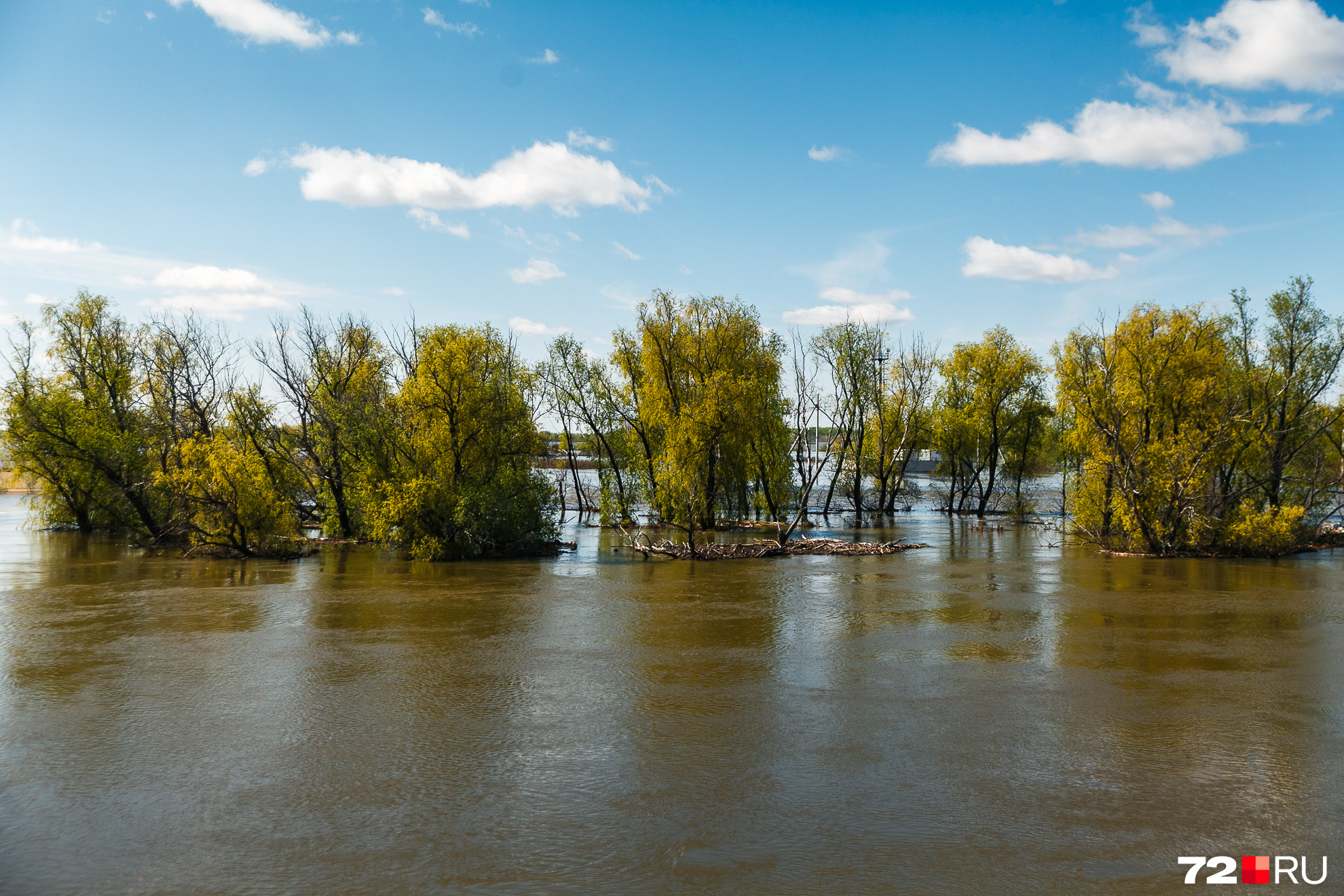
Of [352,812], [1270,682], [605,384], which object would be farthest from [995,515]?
[352,812]

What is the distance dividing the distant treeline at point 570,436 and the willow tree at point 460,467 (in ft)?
0.28

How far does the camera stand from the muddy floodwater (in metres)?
7.36

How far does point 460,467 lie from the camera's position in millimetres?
30062

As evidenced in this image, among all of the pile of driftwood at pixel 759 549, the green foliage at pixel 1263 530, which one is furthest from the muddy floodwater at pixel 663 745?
the pile of driftwood at pixel 759 549

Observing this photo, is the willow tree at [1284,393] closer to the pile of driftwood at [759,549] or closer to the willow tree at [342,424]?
the pile of driftwood at [759,549]

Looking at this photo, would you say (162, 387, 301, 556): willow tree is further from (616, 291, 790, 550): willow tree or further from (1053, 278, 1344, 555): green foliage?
(1053, 278, 1344, 555): green foliage

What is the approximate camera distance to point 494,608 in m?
19.4

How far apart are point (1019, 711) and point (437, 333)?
26.1m

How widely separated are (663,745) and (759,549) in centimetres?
2014

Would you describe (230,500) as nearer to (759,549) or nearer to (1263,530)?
(759,549)

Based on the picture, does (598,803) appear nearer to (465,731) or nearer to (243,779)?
(465,731)

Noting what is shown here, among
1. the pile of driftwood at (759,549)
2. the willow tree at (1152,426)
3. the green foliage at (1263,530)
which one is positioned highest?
the willow tree at (1152,426)

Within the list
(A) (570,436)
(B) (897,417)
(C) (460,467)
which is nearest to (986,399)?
(B) (897,417)

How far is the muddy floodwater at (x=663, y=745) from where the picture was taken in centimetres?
736
